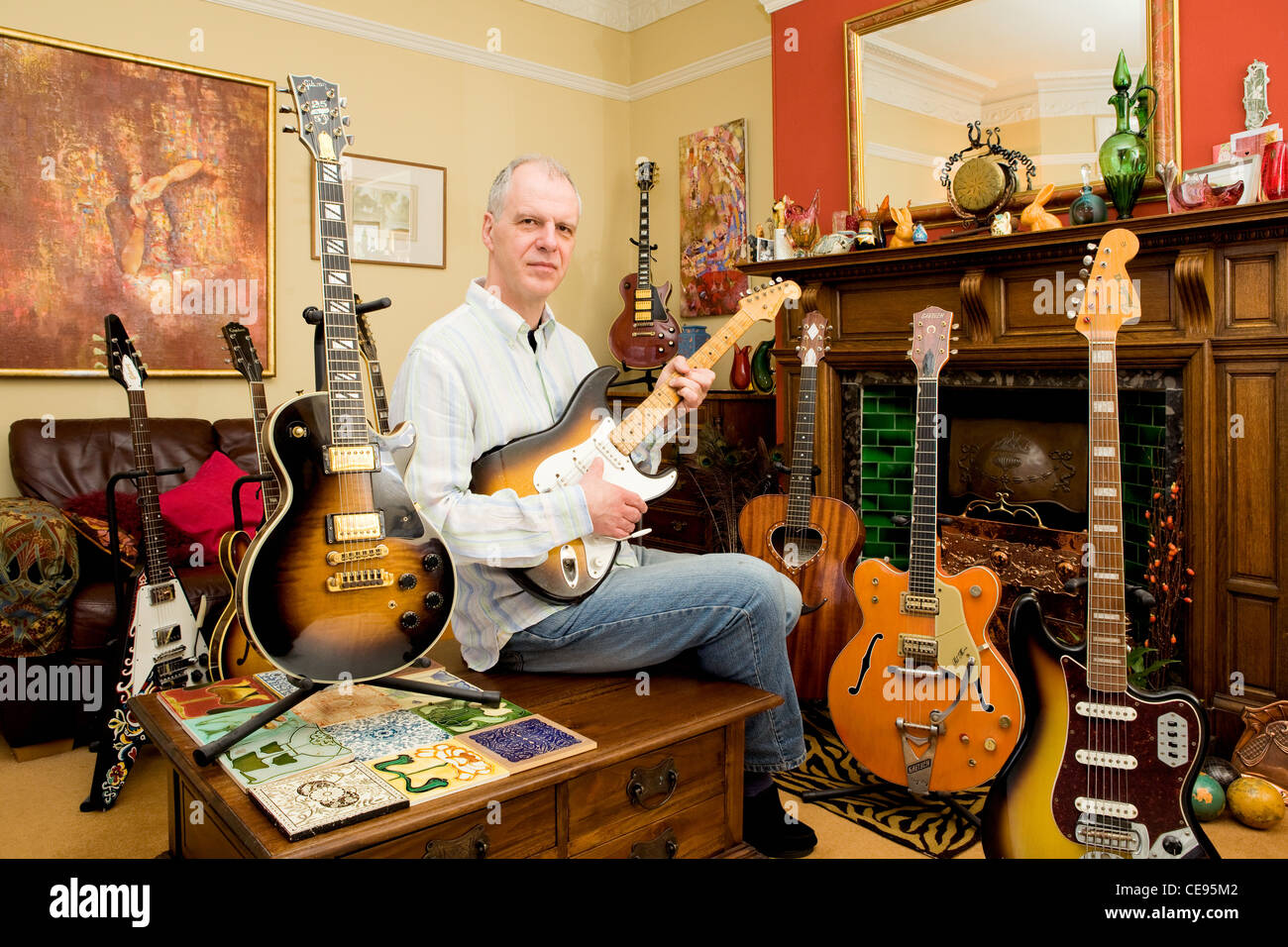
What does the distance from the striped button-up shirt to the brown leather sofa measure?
4.37 ft

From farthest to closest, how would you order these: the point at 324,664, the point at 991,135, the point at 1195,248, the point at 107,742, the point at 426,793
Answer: the point at 991,135, the point at 1195,248, the point at 107,742, the point at 324,664, the point at 426,793

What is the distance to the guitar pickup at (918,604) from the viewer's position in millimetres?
2012

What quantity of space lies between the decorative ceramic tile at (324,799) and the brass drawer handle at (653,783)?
0.39 m

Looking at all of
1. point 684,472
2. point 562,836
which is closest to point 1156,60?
point 684,472

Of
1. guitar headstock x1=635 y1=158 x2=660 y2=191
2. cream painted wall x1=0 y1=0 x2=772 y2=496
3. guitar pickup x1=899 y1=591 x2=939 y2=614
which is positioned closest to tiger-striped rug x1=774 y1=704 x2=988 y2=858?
guitar pickup x1=899 y1=591 x2=939 y2=614

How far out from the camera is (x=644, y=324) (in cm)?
420

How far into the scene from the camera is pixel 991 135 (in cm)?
310

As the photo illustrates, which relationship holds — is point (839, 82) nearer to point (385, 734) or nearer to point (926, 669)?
point (926, 669)

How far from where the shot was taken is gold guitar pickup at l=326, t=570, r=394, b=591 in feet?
4.22

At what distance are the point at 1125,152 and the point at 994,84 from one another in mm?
683

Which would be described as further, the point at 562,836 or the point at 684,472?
the point at 684,472

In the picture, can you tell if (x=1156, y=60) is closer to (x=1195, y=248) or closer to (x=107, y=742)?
(x=1195, y=248)

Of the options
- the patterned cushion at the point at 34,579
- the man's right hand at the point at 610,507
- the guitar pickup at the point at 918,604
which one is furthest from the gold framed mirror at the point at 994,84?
the patterned cushion at the point at 34,579
